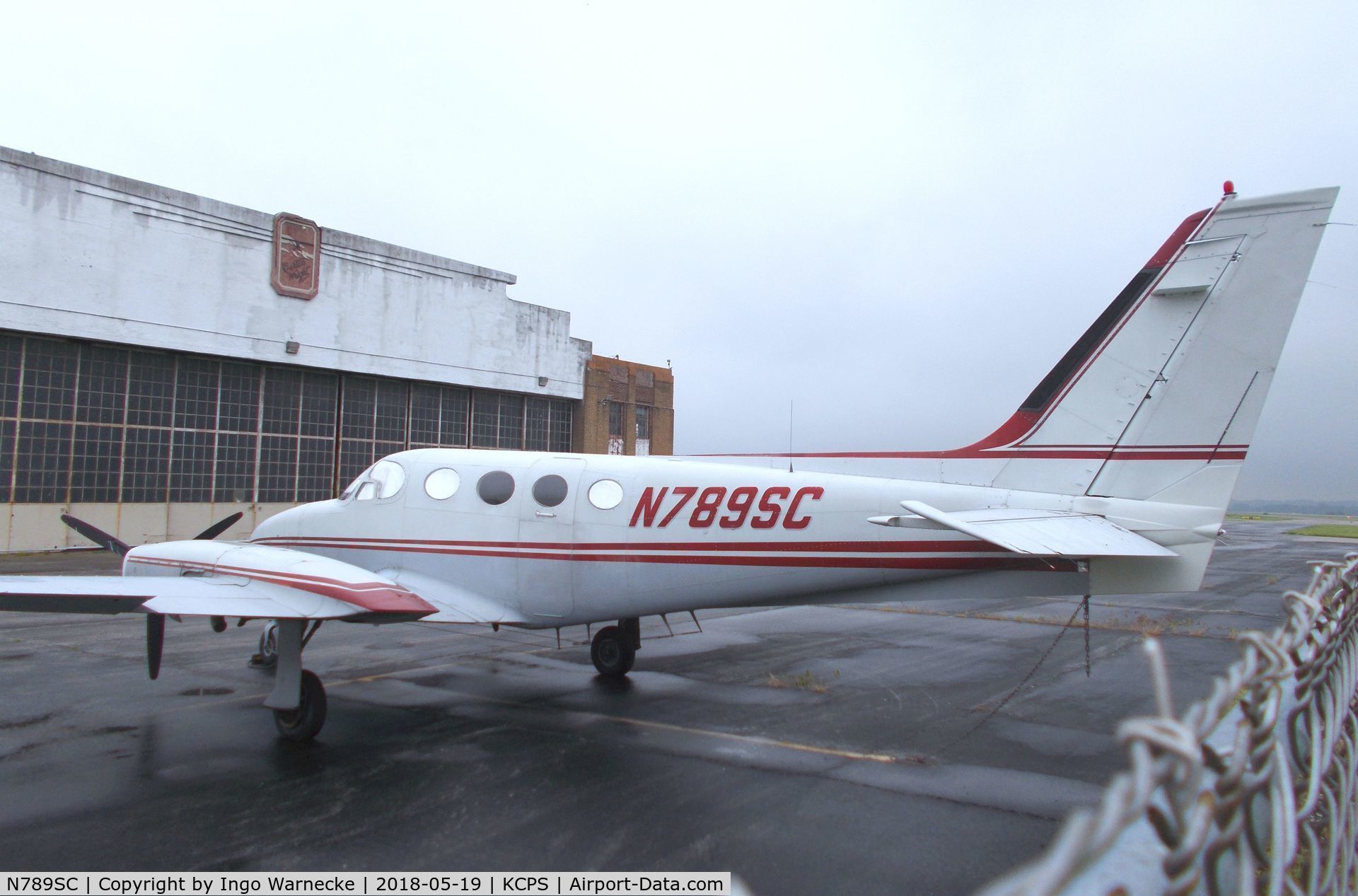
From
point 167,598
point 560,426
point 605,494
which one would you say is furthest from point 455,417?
point 167,598

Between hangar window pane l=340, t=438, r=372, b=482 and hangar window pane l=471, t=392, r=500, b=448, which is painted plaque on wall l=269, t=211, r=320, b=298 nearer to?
hangar window pane l=340, t=438, r=372, b=482

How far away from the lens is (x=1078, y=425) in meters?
9.07

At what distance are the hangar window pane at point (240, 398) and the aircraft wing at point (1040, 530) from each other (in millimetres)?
28188

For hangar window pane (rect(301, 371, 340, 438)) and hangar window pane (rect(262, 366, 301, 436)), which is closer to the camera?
hangar window pane (rect(262, 366, 301, 436))

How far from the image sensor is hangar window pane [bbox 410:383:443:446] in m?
34.8

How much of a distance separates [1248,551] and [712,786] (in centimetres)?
4572

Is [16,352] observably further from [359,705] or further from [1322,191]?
[1322,191]

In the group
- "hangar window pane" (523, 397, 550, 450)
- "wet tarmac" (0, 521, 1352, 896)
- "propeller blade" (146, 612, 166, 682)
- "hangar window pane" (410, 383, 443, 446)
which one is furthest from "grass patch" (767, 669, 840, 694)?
"hangar window pane" (523, 397, 550, 450)

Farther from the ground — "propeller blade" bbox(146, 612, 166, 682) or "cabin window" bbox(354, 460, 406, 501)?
"cabin window" bbox(354, 460, 406, 501)

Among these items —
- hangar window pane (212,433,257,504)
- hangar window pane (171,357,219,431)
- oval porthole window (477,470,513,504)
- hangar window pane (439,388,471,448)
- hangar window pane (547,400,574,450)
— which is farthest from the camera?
hangar window pane (547,400,574,450)

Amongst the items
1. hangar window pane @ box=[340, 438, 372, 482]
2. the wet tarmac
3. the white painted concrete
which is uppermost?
the white painted concrete

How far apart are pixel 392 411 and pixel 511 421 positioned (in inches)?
223

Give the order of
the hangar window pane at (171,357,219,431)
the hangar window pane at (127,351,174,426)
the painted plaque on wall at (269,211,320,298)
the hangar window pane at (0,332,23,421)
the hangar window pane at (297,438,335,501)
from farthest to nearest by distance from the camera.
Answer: the hangar window pane at (297,438,335,501) → the painted plaque on wall at (269,211,320,298) → the hangar window pane at (171,357,219,431) → the hangar window pane at (127,351,174,426) → the hangar window pane at (0,332,23,421)

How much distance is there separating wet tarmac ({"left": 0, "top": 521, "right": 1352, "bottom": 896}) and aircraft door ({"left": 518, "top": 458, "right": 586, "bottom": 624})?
1.36m
